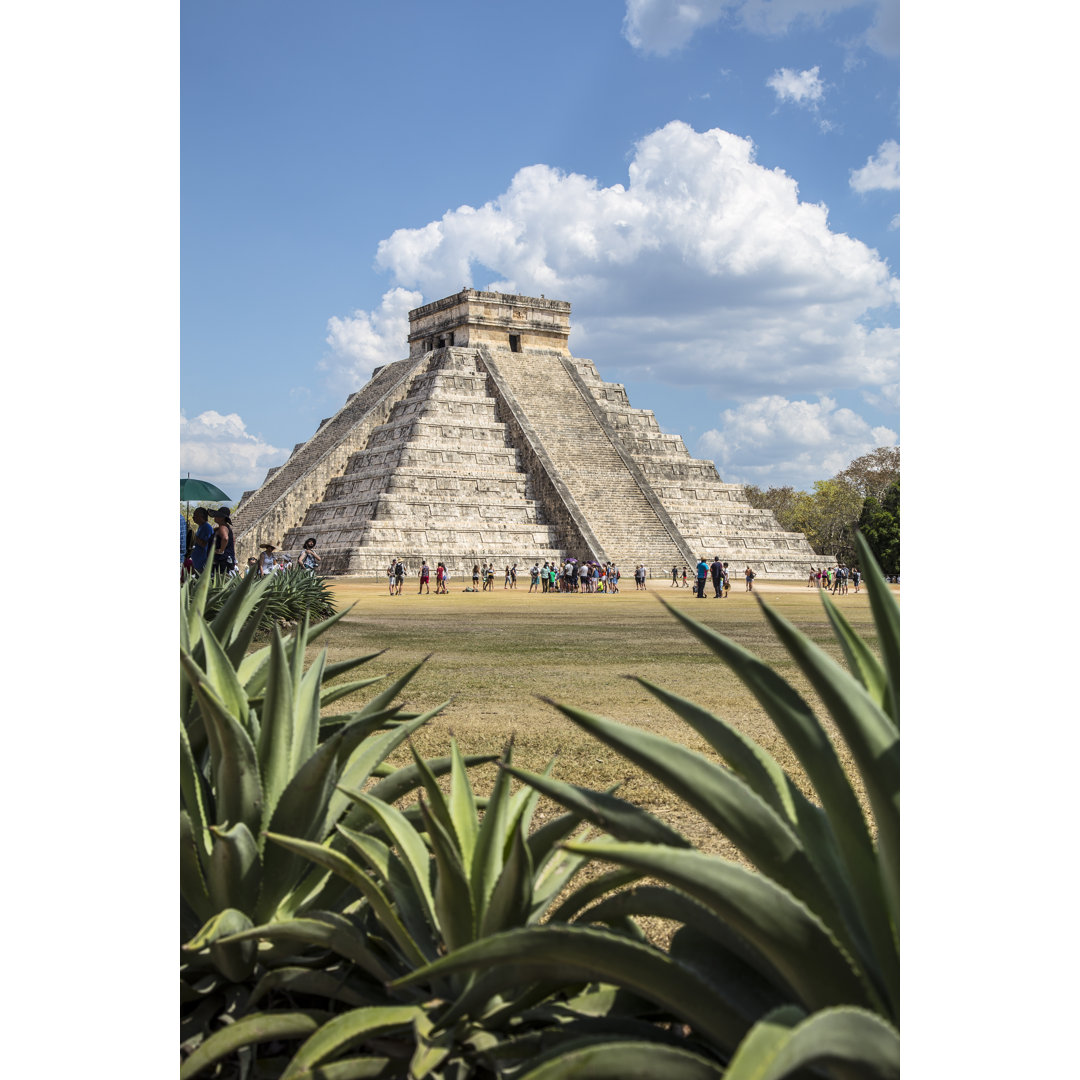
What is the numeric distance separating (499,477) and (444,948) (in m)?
34.2

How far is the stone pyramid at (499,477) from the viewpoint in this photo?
3331 cm

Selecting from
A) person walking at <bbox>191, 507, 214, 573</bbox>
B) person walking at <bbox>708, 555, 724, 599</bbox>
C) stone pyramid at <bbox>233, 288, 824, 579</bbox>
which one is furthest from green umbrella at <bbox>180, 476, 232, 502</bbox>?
stone pyramid at <bbox>233, 288, 824, 579</bbox>

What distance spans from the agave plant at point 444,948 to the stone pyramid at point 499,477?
93.8ft

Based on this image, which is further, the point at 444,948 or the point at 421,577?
the point at 421,577

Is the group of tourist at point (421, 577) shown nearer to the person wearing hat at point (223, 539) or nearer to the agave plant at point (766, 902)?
the person wearing hat at point (223, 539)

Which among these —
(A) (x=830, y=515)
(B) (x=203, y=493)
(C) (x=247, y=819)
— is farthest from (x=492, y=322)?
(C) (x=247, y=819)

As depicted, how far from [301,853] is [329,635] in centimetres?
1039

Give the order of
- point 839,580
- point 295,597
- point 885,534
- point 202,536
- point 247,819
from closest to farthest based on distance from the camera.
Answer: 1. point 247,819
2. point 202,536
3. point 295,597
4. point 839,580
5. point 885,534

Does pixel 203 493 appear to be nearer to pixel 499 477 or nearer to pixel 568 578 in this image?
pixel 568 578

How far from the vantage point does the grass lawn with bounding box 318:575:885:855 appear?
527cm

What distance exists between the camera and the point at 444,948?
1.96 meters

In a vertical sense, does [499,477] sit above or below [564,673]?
above

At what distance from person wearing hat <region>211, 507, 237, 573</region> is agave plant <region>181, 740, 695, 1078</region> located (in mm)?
7159

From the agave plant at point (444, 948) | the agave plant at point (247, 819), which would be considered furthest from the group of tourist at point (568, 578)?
the agave plant at point (444, 948)
